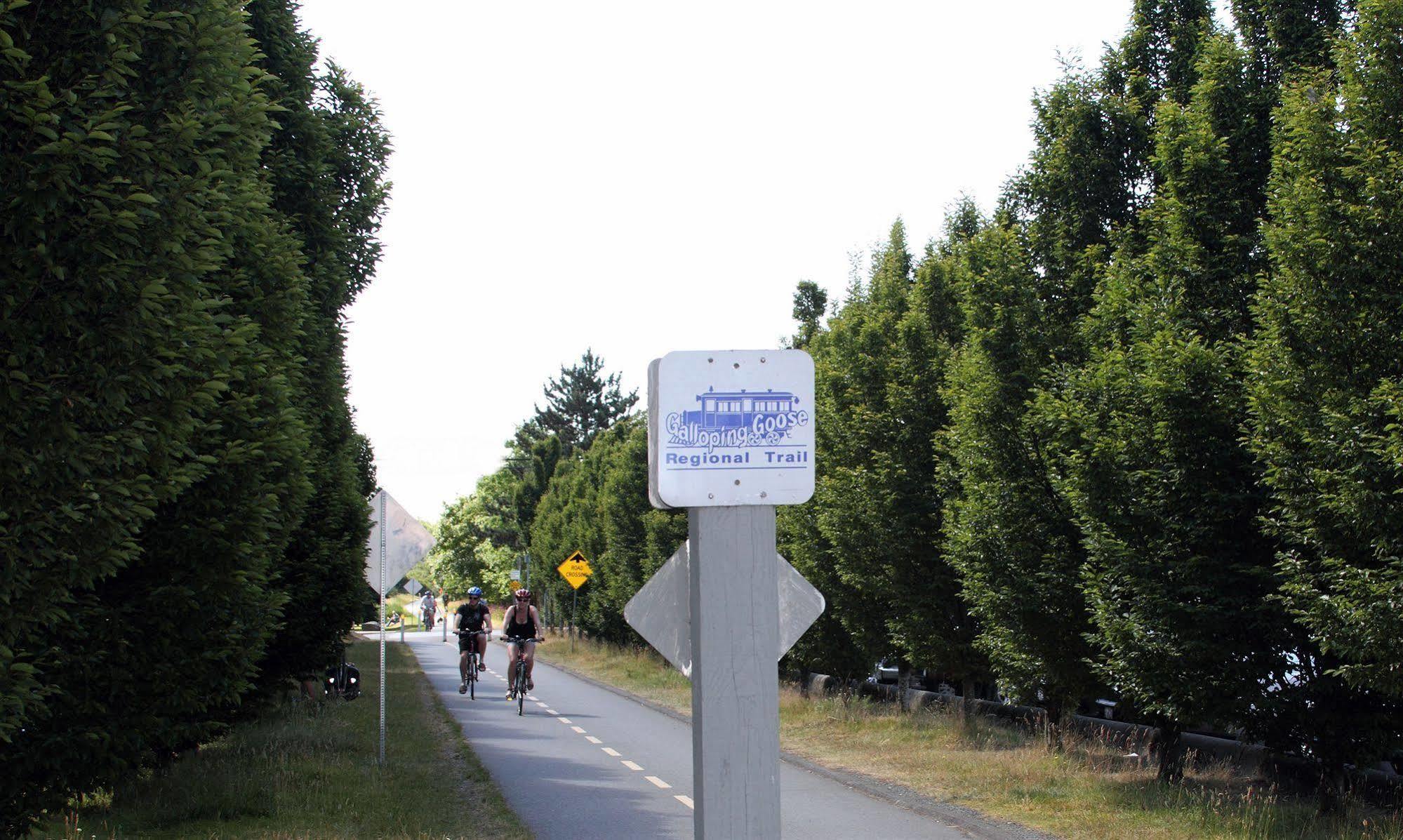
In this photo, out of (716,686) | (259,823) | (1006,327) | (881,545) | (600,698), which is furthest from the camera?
(600,698)

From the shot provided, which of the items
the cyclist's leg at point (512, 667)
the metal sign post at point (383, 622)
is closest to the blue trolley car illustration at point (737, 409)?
the metal sign post at point (383, 622)

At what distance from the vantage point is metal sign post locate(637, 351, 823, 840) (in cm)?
457

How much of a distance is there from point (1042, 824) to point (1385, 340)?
5.54 m

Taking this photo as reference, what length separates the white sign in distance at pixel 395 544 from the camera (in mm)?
17547

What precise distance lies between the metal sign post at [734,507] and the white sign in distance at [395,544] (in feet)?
44.3

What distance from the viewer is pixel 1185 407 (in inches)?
497

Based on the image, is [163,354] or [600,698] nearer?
[163,354]

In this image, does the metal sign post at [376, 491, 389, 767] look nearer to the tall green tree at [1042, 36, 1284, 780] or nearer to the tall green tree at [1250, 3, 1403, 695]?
the tall green tree at [1042, 36, 1284, 780]

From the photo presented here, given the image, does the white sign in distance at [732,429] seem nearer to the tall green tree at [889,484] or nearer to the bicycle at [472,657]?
the tall green tree at [889,484]

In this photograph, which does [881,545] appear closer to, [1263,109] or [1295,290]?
[1263,109]

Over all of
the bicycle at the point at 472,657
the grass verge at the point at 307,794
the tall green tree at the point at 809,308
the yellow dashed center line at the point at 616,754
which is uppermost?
the tall green tree at the point at 809,308

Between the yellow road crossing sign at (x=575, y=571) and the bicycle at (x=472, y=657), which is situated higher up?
the yellow road crossing sign at (x=575, y=571)

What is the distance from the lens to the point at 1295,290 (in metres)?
10.8

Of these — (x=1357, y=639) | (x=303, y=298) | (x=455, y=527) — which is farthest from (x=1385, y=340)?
(x=455, y=527)
